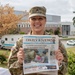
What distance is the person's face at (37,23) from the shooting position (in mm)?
2809

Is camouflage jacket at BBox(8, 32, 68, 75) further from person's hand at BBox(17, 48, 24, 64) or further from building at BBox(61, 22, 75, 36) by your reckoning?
building at BBox(61, 22, 75, 36)

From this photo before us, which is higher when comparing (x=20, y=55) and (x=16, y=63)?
(x=20, y=55)

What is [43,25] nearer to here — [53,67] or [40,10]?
[40,10]

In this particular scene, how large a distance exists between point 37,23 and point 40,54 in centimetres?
33

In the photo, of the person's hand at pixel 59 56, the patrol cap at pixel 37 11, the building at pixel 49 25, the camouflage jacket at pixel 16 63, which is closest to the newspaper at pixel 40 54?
the person's hand at pixel 59 56

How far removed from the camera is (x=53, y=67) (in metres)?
2.72

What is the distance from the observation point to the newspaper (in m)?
2.70

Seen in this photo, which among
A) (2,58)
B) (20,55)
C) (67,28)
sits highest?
(20,55)

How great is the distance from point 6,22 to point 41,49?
22.2 m

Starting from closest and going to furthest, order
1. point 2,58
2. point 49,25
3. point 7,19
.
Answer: point 2,58 < point 7,19 < point 49,25

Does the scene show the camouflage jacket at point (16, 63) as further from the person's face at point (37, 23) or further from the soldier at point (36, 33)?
the person's face at point (37, 23)

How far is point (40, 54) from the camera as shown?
273 centimetres

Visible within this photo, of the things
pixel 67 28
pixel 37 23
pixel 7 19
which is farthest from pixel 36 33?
pixel 67 28

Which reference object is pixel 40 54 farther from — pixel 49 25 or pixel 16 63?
pixel 49 25
